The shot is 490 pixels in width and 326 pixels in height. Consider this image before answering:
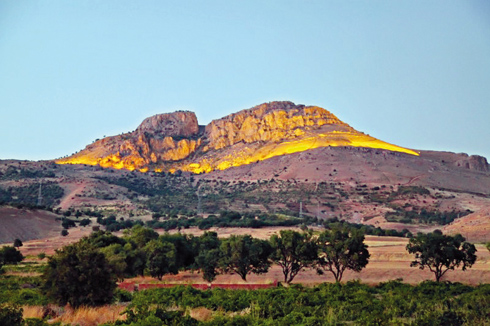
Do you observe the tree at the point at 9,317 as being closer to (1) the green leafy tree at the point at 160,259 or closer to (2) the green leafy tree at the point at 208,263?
(2) the green leafy tree at the point at 208,263

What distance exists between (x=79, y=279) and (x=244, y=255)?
22734mm

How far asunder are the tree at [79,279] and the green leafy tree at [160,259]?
21.5m

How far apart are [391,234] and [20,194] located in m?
79.4

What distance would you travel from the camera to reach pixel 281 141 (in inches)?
7254

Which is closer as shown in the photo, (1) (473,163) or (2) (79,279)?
(2) (79,279)

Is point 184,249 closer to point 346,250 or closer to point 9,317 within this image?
point 346,250

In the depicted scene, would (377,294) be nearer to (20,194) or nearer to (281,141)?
(20,194)

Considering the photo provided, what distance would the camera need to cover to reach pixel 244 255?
45344 millimetres

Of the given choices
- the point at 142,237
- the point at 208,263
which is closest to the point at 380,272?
the point at 208,263

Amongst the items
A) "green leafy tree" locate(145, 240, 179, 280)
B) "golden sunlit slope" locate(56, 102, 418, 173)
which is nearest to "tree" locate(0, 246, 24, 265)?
"green leafy tree" locate(145, 240, 179, 280)

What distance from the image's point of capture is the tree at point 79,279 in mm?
23828

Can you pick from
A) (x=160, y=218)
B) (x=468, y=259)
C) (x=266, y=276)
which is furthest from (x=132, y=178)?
(x=468, y=259)

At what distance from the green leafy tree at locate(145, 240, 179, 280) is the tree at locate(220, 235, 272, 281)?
14.3 feet

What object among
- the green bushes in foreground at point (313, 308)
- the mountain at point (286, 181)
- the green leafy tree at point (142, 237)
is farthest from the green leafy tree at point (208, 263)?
the mountain at point (286, 181)
